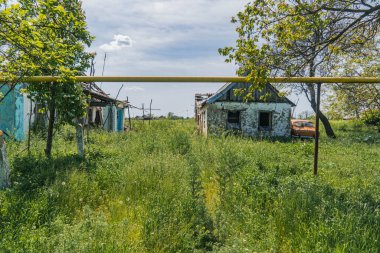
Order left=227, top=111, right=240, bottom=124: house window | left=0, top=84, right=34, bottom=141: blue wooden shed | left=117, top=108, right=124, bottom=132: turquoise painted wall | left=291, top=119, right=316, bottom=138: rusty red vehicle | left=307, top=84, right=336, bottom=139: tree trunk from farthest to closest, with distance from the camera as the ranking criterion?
1. left=117, top=108, right=124, bottom=132: turquoise painted wall
2. left=307, top=84, right=336, bottom=139: tree trunk
3. left=291, top=119, right=316, bottom=138: rusty red vehicle
4. left=227, top=111, right=240, bottom=124: house window
5. left=0, top=84, right=34, bottom=141: blue wooden shed

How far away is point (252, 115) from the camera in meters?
20.0

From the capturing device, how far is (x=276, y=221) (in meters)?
3.54

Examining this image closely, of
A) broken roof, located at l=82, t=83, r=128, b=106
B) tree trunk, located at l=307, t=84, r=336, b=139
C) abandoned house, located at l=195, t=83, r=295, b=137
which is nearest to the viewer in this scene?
broken roof, located at l=82, t=83, r=128, b=106

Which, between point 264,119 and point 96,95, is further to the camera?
point 264,119

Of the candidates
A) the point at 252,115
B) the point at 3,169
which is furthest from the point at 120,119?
the point at 3,169

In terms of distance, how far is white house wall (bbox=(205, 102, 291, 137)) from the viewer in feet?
64.0

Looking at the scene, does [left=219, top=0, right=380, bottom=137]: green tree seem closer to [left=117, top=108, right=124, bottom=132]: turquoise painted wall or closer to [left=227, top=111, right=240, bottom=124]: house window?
[left=227, top=111, right=240, bottom=124]: house window

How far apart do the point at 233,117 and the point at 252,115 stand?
4.21 feet

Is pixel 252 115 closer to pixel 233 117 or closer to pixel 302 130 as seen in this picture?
pixel 233 117

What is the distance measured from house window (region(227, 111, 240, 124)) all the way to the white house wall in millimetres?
435

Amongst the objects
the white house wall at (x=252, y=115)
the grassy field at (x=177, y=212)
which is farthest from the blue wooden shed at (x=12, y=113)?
the white house wall at (x=252, y=115)

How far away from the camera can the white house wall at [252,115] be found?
19.5 m

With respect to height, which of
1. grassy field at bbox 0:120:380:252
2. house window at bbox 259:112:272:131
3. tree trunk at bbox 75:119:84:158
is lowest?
grassy field at bbox 0:120:380:252

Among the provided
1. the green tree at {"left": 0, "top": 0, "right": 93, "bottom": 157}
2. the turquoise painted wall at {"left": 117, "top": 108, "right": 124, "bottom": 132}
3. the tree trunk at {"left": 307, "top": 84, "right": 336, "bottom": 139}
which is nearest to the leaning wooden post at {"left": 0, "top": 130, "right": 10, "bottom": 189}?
the green tree at {"left": 0, "top": 0, "right": 93, "bottom": 157}
